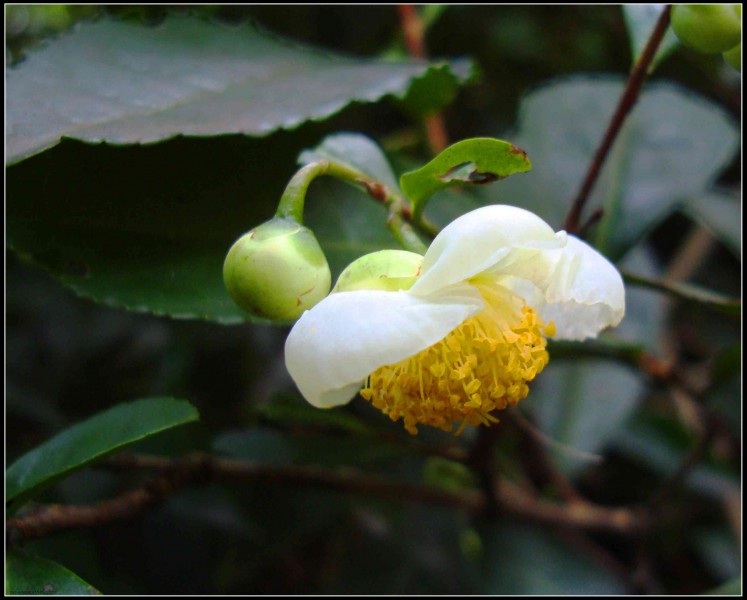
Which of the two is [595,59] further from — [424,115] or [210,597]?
[210,597]

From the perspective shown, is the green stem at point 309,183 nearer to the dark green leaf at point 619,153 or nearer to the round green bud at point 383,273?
the round green bud at point 383,273

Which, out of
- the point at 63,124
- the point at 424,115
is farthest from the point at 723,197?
the point at 63,124

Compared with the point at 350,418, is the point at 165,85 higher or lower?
higher

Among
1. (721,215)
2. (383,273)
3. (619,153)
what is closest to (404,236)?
(383,273)

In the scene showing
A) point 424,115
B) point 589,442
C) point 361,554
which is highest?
point 424,115

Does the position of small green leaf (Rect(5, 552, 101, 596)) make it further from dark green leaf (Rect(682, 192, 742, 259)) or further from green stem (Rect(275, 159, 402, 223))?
dark green leaf (Rect(682, 192, 742, 259))

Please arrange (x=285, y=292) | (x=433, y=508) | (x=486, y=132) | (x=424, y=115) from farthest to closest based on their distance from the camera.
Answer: (x=486, y=132)
(x=433, y=508)
(x=424, y=115)
(x=285, y=292)

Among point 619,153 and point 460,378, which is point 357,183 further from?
point 619,153

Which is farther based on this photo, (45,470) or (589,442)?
(589,442)
